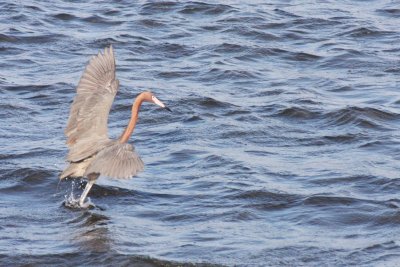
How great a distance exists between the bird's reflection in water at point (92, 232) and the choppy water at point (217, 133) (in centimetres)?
2

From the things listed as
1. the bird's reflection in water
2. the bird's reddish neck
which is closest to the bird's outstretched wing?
the bird's reddish neck

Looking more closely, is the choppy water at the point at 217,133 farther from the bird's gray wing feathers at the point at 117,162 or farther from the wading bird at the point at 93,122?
the bird's gray wing feathers at the point at 117,162

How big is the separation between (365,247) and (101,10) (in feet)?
37.4

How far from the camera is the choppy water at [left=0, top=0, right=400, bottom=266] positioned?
32.2ft

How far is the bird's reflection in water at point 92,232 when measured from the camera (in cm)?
972

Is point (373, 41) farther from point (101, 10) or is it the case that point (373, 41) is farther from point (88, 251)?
point (88, 251)

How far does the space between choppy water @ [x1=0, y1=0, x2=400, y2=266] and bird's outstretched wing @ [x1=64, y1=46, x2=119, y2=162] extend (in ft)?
2.06

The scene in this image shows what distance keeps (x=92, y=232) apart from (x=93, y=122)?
133 cm

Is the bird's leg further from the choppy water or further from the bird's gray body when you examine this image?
the choppy water

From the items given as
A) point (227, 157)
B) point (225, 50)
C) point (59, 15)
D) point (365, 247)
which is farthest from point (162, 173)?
point (59, 15)

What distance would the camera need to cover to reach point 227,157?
1248cm

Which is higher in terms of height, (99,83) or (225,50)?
(99,83)

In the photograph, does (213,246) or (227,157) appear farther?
(227,157)

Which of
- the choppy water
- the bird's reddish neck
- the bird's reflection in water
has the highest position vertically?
the bird's reddish neck
